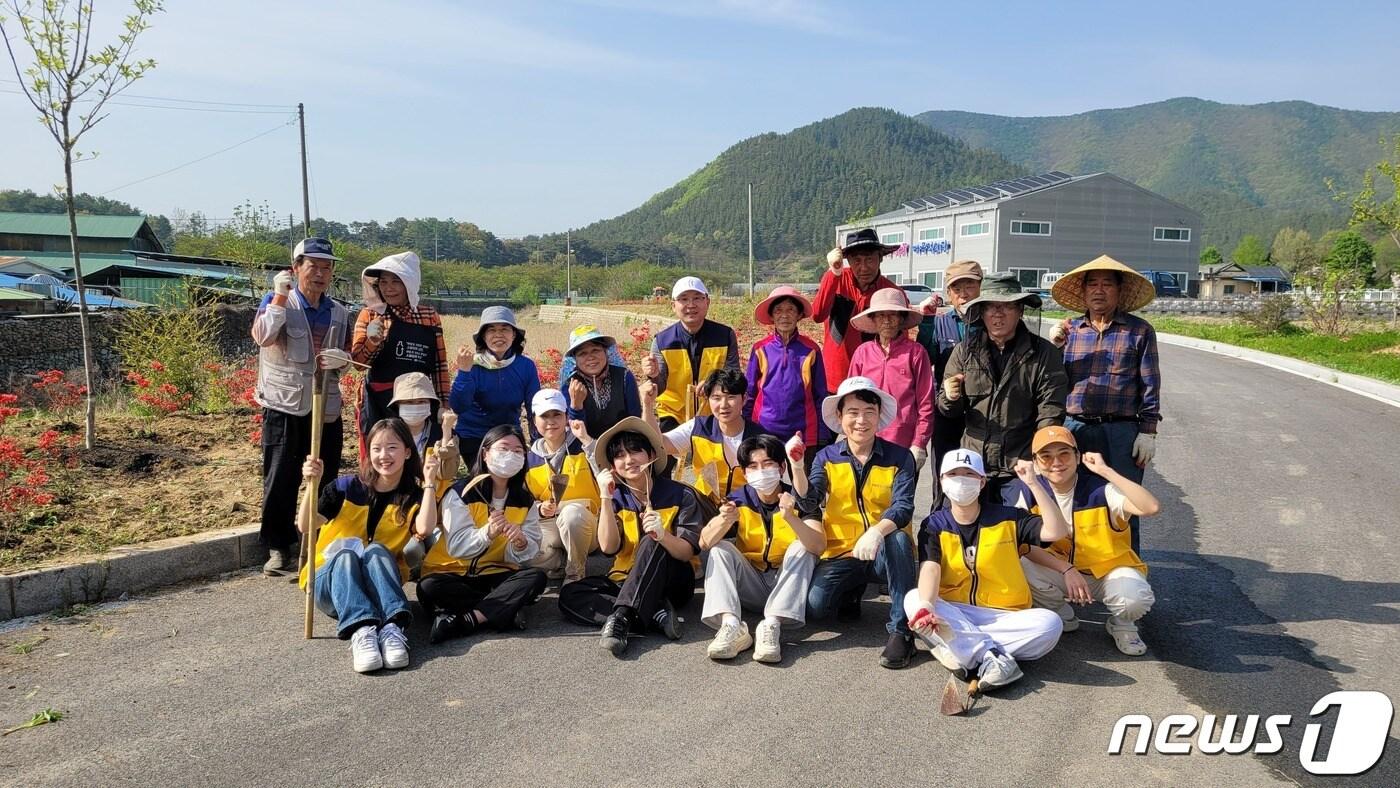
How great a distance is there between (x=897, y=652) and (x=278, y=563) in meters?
3.69

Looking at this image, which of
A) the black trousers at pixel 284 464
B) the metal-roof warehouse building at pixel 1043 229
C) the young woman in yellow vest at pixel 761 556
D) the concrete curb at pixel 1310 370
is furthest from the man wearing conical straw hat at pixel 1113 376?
the metal-roof warehouse building at pixel 1043 229

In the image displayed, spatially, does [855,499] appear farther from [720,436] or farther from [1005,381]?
[1005,381]

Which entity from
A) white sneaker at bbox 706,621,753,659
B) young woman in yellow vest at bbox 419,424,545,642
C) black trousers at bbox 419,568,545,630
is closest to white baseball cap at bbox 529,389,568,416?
young woman in yellow vest at bbox 419,424,545,642

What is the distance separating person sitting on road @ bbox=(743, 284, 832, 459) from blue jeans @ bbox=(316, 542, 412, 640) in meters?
2.25

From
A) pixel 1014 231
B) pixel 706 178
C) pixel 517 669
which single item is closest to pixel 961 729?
pixel 517 669

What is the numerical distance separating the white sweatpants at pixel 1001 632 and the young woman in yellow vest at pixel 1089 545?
33cm

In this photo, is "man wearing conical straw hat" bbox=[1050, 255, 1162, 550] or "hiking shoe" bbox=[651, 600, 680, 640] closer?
"hiking shoe" bbox=[651, 600, 680, 640]

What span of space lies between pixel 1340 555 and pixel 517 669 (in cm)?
525

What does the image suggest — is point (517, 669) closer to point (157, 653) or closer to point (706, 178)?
point (157, 653)

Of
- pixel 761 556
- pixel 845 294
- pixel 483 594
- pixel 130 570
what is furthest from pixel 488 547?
pixel 845 294

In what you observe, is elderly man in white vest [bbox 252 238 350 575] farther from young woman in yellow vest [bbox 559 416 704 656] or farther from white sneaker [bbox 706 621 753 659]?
white sneaker [bbox 706 621 753 659]

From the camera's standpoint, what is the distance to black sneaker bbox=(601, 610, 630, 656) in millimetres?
4324

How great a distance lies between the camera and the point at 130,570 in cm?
509

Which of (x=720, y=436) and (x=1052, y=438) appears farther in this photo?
(x=720, y=436)
